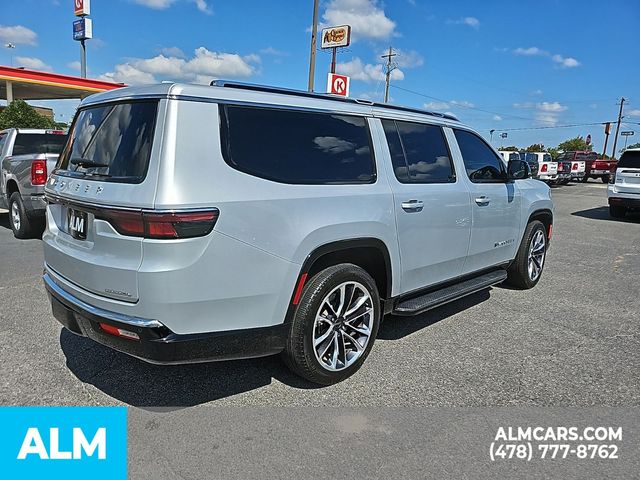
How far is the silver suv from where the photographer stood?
2670 millimetres

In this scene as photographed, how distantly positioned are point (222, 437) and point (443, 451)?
1242mm

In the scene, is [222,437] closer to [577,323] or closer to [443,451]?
[443,451]

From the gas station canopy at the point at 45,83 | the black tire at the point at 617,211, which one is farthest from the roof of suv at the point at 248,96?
the gas station canopy at the point at 45,83

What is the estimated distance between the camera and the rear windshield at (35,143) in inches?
344

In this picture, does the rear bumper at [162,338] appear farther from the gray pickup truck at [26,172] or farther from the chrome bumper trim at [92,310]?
the gray pickup truck at [26,172]

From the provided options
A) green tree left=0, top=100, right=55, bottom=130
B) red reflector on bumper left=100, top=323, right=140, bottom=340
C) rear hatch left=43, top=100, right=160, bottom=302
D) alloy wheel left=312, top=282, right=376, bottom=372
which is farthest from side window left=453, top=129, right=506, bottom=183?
green tree left=0, top=100, right=55, bottom=130

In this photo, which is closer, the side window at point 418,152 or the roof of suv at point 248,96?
the roof of suv at point 248,96

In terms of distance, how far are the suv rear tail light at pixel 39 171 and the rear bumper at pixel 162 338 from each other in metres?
5.37

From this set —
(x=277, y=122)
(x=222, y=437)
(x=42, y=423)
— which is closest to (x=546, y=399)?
(x=222, y=437)

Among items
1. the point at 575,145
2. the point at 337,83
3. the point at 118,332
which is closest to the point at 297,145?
the point at 118,332

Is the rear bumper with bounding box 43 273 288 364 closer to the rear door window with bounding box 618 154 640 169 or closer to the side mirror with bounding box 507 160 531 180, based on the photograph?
the side mirror with bounding box 507 160 531 180

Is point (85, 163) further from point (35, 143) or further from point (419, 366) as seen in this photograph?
point (35, 143)

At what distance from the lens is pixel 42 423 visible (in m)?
2.93

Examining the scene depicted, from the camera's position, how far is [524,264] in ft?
19.0
